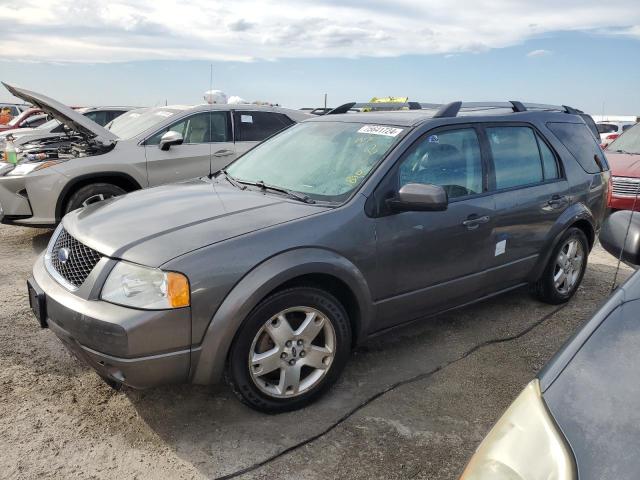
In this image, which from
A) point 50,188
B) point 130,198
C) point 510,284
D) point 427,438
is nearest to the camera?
point 427,438

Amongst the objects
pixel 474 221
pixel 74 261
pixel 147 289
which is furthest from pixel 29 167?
pixel 474 221

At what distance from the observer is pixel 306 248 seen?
2.88 m

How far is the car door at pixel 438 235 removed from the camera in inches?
129

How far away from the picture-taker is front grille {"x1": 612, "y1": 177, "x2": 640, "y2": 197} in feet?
24.2

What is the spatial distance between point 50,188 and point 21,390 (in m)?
3.26

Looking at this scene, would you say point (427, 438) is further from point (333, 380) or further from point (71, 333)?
point (71, 333)

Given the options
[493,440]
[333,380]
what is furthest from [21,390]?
[493,440]

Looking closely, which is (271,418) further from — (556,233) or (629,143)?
(629,143)

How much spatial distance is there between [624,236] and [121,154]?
5.53 metres

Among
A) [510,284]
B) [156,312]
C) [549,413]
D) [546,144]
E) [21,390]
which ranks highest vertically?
[546,144]

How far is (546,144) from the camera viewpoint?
4.43 meters

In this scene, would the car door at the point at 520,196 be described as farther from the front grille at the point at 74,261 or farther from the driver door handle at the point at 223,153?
the driver door handle at the point at 223,153

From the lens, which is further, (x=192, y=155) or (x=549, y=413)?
(x=192, y=155)

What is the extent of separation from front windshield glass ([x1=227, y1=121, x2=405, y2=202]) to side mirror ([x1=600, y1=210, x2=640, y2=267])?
1.40 meters
